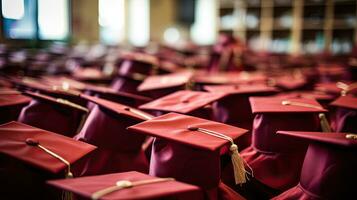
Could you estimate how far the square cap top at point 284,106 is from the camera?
180 centimetres

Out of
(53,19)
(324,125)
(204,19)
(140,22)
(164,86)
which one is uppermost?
(204,19)

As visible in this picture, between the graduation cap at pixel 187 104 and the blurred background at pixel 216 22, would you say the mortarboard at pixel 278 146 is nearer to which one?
the graduation cap at pixel 187 104

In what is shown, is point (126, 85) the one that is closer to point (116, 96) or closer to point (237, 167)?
point (116, 96)

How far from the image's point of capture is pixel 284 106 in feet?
6.26

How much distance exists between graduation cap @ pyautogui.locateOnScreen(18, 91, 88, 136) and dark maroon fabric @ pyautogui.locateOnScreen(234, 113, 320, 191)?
964 mm

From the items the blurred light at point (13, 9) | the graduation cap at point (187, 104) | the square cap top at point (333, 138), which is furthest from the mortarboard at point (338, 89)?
the blurred light at point (13, 9)

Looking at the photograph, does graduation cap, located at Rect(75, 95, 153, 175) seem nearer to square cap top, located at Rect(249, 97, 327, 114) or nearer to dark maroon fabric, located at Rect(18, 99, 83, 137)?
dark maroon fabric, located at Rect(18, 99, 83, 137)

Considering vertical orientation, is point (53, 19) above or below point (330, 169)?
above

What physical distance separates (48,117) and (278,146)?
125 centimetres

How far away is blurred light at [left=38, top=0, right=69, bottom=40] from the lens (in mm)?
8124

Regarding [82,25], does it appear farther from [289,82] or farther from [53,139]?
[53,139]

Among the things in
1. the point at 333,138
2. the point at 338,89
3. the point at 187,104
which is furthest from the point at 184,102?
the point at 338,89

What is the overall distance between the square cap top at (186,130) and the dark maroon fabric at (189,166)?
5 cm

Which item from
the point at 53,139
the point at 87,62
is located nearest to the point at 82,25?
the point at 87,62
